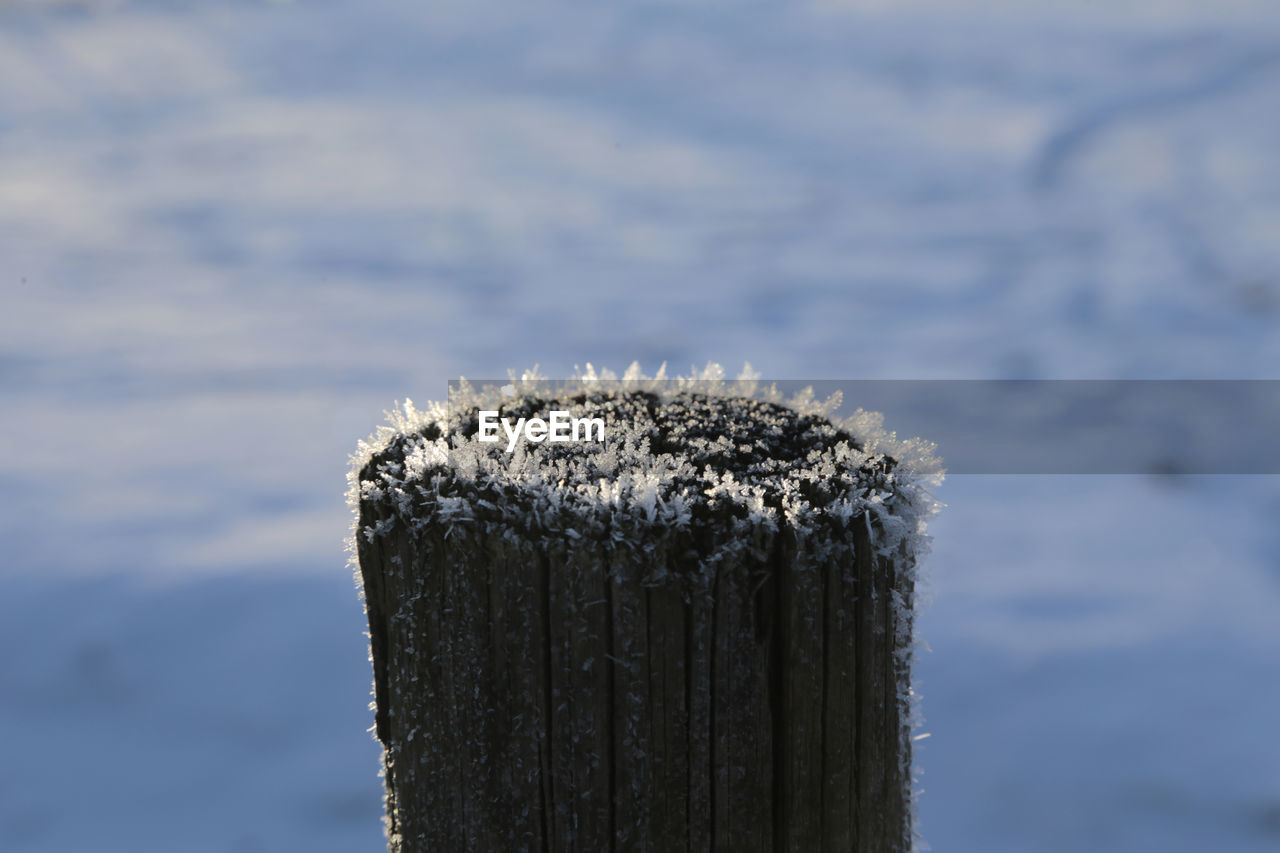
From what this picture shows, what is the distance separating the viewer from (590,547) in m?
2.01

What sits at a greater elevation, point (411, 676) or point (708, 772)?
point (411, 676)

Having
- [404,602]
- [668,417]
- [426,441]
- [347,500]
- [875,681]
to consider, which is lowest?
[875,681]

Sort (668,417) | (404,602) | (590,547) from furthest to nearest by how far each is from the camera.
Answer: (668,417)
(404,602)
(590,547)

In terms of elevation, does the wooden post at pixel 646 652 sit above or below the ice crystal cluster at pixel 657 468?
below

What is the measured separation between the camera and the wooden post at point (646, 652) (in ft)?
6.61

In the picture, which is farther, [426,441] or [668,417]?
[668,417]

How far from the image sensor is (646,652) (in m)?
2.01

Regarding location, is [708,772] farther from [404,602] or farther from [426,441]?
[426,441]

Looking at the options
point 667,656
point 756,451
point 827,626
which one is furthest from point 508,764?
point 756,451

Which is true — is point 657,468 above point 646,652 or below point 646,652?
above

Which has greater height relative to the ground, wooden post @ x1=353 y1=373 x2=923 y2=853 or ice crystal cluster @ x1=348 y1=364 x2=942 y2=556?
ice crystal cluster @ x1=348 y1=364 x2=942 y2=556

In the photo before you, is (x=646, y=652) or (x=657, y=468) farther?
(x=657, y=468)

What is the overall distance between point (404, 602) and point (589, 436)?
759 millimetres

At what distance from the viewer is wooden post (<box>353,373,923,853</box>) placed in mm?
2016
